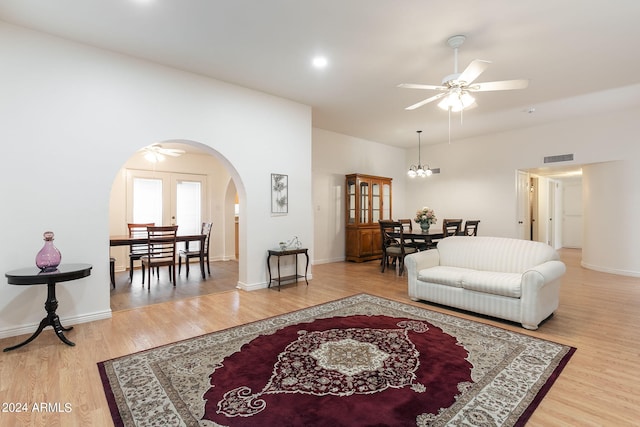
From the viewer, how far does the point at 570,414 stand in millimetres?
1860

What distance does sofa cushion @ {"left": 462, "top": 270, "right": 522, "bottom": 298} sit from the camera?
10.7 ft

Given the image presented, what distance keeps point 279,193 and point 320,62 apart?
204cm

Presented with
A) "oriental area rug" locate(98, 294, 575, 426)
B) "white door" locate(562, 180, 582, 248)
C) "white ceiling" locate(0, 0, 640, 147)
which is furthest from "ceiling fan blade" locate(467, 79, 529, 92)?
"white door" locate(562, 180, 582, 248)

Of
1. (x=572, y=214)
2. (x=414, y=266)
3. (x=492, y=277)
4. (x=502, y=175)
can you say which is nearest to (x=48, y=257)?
(x=414, y=266)

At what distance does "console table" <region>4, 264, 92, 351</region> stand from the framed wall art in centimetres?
258

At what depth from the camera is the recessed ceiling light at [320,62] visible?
3785 millimetres

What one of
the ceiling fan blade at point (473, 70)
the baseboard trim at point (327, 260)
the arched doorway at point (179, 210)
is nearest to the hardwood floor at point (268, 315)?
the arched doorway at point (179, 210)

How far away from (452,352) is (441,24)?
3.04 meters

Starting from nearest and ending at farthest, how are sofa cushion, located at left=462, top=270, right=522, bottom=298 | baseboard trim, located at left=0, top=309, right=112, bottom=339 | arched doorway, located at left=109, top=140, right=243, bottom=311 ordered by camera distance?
baseboard trim, located at left=0, top=309, right=112, bottom=339 < sofa cushion, located at left=462, top=270, right=522, bottom=298 < arched doorway, located at left=109, top=140, right=243, bottom=311

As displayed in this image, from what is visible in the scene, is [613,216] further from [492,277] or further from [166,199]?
[166,199]

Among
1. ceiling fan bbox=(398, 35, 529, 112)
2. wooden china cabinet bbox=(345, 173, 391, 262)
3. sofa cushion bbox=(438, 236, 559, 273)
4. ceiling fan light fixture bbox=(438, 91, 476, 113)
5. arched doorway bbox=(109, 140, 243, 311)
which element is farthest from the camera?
wooden china cabinet bbox=(345, 173, 391, 262)

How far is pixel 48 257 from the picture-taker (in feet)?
9.36

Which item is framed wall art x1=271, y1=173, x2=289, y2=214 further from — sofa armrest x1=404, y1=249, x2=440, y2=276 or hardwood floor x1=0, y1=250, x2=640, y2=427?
sofa armrest x1=404, y1=249, x2=440, y2=276

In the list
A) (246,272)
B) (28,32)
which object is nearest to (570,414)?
(246,272)
